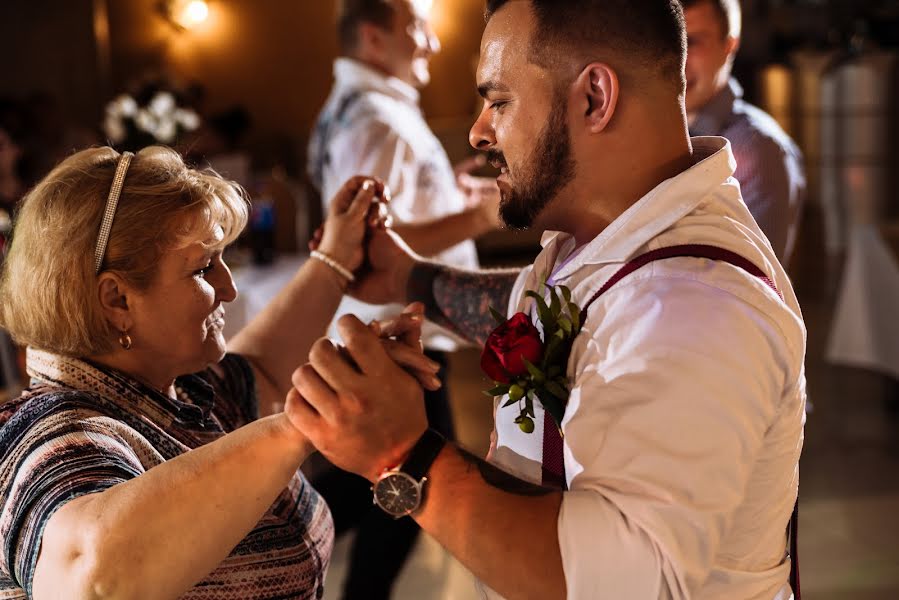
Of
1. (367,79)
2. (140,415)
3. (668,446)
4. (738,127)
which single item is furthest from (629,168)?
(367,79)

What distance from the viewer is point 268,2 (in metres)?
9.28

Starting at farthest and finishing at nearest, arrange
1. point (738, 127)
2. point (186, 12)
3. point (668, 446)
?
point (186, 12)
point (738, 127)
point (668, 446)

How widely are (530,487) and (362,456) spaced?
8.1 inches

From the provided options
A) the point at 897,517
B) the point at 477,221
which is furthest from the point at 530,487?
the point at 897,517

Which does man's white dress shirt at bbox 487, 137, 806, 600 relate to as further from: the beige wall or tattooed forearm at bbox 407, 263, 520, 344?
the beige wall

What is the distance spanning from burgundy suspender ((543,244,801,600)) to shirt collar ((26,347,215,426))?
0.64 metres

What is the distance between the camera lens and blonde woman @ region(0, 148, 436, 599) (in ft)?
3.93

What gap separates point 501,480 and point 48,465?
606 mm

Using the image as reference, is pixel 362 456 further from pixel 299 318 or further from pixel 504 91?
pixel 299 318

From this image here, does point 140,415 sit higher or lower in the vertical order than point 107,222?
lower

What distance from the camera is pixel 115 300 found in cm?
153

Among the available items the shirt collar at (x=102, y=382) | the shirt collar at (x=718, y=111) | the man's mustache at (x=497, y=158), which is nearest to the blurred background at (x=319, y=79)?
the shirt collar at (x=718, y=111)

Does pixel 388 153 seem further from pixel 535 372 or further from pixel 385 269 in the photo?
pixel 535 372

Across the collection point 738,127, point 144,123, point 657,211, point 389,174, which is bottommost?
point 144,123
